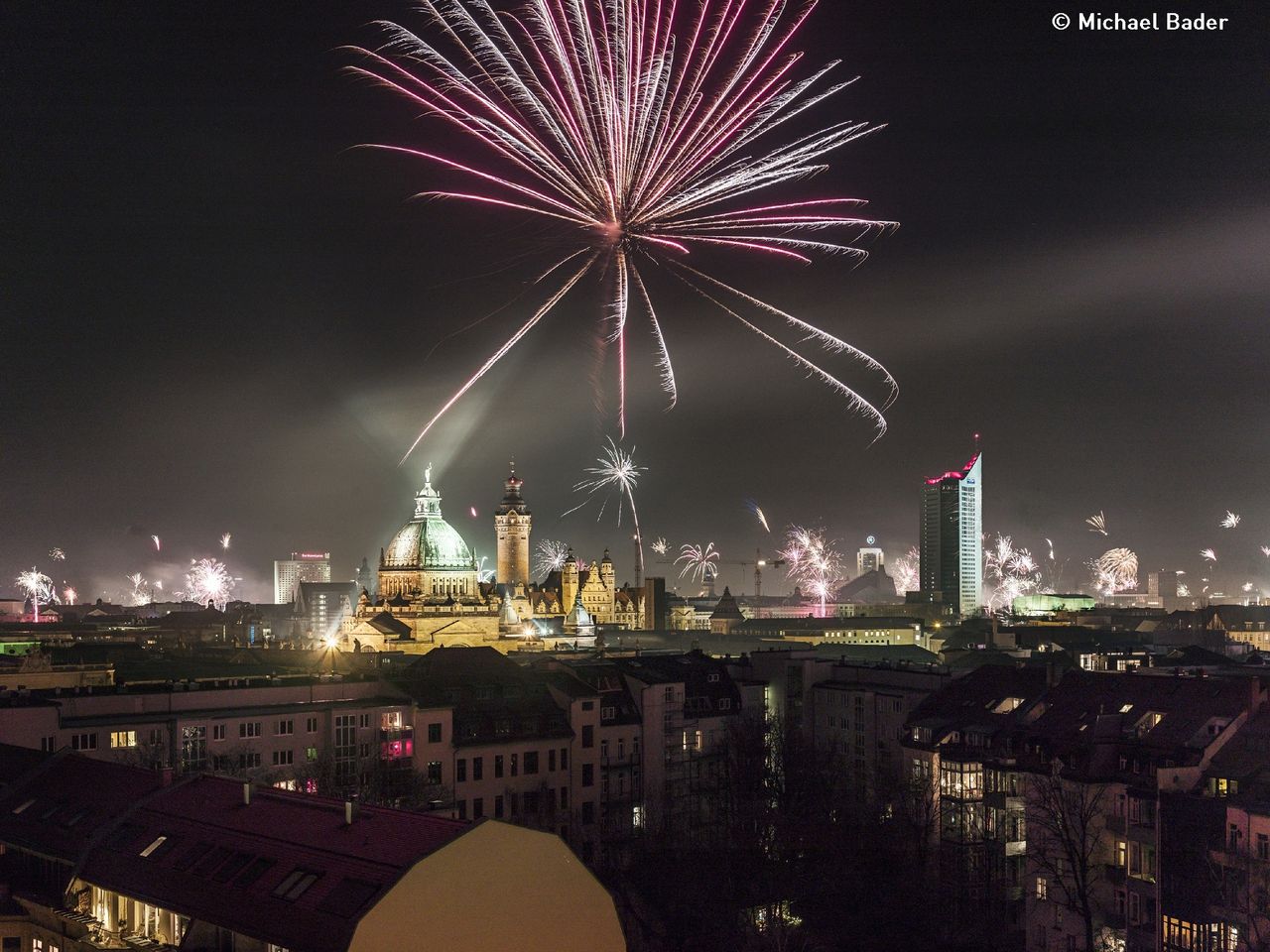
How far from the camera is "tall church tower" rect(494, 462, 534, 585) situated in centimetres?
18350

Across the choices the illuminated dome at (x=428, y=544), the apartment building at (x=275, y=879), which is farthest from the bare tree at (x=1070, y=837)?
the illuminated dome at (x=428, y=544)

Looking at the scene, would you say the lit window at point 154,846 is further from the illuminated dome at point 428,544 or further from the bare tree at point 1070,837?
the illuminated dome at point 428,544

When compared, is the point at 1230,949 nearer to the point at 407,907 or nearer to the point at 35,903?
the point at 407,907

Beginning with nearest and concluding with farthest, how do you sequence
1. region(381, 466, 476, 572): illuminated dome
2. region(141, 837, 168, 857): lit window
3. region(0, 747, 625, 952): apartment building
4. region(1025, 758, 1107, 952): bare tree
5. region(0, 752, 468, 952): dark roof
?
region(0, 747, 625, 952): apartment building
region(0, 752, 468, 952): dark roof
region(141, 837, 168, 857): lit window
region(1025, 758, 1107, 952): bare tree
region(381, 466, 476, 572): illuminated dome

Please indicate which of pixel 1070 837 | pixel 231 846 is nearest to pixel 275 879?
pixel 231 846

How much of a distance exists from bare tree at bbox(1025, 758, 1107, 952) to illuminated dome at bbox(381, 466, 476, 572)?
392 feet

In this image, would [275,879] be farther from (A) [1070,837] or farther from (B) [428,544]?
(B) [428,544]

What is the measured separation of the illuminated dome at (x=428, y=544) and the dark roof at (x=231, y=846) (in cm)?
12575

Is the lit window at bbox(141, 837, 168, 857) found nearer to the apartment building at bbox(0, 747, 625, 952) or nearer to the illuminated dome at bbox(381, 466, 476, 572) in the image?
the apartment building at bbox(0, 747, 625, 952)

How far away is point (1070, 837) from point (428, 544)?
123277 millimetres

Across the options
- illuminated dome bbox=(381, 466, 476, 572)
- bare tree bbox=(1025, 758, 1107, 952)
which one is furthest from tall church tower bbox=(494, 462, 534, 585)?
bare tree bbox=(1025, 758, 1107, 952)

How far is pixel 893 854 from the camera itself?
53.7 m

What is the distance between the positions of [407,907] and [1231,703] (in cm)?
3213

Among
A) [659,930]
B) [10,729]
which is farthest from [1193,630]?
[10,729]
